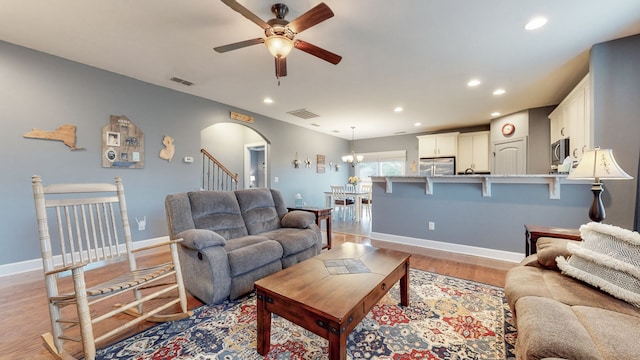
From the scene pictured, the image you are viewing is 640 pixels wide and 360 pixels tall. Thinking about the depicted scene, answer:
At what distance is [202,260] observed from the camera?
81.0 inches

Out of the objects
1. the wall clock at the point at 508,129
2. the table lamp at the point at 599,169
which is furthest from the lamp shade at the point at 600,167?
the wall clock at the point at 508,129

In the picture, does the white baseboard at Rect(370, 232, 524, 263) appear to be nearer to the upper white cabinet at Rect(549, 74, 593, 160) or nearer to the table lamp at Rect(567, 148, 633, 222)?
the table lamp at Rect(567, 148, 633, 222)

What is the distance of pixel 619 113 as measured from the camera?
97.8 inches

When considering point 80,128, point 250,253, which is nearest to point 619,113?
point 250,253

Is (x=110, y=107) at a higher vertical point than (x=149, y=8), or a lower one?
lower

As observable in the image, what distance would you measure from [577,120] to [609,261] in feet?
9.84

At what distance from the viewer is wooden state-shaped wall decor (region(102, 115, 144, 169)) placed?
3.34m

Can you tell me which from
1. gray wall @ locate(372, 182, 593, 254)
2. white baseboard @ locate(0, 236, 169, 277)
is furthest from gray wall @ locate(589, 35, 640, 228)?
white baseboard @ locate(0, 236, 169, 277)

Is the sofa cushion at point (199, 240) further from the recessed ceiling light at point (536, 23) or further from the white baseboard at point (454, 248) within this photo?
the recessed ceiling light at point (536, 23)

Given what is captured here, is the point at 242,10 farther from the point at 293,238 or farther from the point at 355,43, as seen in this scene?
the point at 293,238

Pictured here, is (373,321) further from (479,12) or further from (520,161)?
(520,161)

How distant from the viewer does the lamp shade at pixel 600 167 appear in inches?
77.3

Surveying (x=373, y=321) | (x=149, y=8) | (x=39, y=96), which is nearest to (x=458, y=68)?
(x=373, y=321)

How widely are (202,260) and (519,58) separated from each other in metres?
4.09
